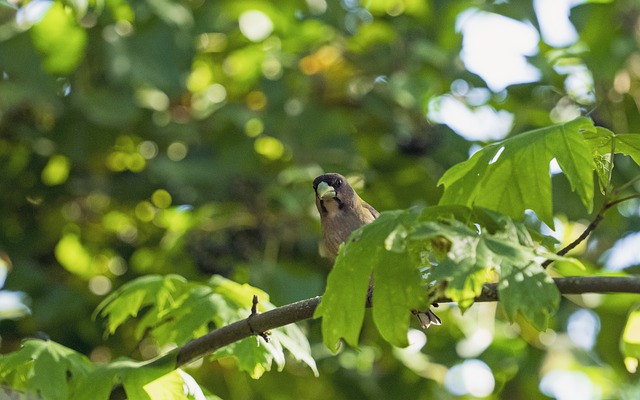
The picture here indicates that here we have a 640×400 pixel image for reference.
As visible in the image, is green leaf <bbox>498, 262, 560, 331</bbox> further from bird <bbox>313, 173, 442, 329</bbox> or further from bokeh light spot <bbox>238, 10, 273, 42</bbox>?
bokeh light spot <bbox>238, 10, 273, 42</bbox>

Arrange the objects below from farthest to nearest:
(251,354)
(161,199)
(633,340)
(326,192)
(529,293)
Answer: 1. (161,199)
2. (326,192)
3. (251,354)
4. (633,340)
5. (529,293)

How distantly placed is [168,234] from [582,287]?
3.58 meters

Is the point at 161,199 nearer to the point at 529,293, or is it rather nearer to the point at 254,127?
the point at 254,127

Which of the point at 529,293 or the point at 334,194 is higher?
the point at 529,293

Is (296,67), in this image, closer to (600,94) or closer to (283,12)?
(283,12)

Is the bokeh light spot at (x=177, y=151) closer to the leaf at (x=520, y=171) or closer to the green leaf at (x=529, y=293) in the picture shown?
the leaf at (x=520, y=171)

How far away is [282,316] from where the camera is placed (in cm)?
242

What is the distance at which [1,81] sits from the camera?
17.2 feet

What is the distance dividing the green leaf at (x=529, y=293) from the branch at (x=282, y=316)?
0.22ft

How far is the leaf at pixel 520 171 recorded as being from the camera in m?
2.36

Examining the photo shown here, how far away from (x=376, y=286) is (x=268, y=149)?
3585 millimetres

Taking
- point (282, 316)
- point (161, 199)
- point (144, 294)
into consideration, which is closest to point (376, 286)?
point (282, 316)

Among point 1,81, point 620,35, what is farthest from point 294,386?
point 620,35

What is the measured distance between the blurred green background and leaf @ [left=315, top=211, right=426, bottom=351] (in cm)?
252
